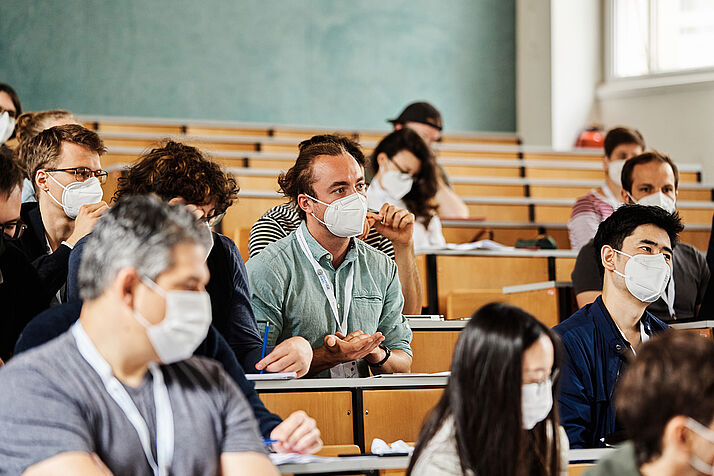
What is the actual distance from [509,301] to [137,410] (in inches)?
93.6

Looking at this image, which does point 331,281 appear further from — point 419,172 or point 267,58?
point 267,58

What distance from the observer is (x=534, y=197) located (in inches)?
226

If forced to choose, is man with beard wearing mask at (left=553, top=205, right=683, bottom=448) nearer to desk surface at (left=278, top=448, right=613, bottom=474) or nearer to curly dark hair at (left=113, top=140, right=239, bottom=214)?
desk surface at (left=278, top=448, right=613, bottom=474)

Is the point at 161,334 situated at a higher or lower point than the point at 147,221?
lower

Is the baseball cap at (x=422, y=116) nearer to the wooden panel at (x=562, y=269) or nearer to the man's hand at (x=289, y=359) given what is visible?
the wooden panel at (x=562, y=269)

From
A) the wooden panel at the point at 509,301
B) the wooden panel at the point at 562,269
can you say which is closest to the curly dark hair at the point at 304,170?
the wooden panel at the point at 509,301

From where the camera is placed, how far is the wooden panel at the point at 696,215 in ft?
17.1

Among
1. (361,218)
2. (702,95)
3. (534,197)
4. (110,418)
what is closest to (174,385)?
(110,418)

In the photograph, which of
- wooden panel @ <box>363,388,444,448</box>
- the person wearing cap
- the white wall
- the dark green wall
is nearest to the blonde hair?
wooden panel @ <box>363,388,444,448</box>

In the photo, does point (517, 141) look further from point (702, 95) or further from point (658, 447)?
point (658, 447)

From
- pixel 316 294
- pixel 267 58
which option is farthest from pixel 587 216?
pixel 267 58

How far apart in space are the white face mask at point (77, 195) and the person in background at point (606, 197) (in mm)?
2138

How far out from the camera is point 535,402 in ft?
5.67

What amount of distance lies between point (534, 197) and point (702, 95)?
6.21 ft
